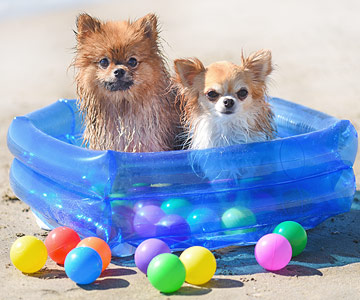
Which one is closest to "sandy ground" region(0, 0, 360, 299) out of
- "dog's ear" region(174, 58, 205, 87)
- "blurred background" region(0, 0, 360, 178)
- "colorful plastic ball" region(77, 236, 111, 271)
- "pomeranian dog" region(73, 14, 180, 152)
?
"blurred background" region(0, 0, 360, 178)

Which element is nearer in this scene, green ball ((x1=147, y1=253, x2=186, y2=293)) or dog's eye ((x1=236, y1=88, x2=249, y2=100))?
green ball ((x1=147, y1=253, x2=186, y2=293))

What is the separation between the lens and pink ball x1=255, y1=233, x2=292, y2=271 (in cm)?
416

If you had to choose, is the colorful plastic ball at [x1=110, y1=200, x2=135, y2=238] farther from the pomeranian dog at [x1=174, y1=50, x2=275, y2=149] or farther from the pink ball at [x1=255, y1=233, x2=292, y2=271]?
the pink ball at [x1=255, y1=233, x2=292, y2=271]

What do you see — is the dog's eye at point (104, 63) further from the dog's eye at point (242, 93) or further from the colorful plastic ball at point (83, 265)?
the colorful plastic ball at point (83, 265)

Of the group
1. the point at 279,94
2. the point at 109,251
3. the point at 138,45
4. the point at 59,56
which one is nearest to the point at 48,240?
the point at 109,251

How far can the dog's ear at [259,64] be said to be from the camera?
4562mm

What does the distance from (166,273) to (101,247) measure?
58 cm

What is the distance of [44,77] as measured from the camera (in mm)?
10531

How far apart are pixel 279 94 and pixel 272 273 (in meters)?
5.13

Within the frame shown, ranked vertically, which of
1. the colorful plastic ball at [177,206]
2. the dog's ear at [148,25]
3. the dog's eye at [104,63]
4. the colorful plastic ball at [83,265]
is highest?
the dog's ear at [148,25]

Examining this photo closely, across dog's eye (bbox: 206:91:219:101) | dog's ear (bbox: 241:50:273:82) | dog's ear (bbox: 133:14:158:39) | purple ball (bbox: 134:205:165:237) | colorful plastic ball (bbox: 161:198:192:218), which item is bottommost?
purple ball (bbox: 134:205:165:237)

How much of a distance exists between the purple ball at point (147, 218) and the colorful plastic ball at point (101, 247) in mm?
276

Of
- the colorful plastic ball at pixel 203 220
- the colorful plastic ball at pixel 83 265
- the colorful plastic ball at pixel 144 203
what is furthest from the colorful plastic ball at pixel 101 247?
the colorful plastic ball at pixel 203 220

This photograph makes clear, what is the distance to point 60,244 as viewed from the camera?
14.4 feet
